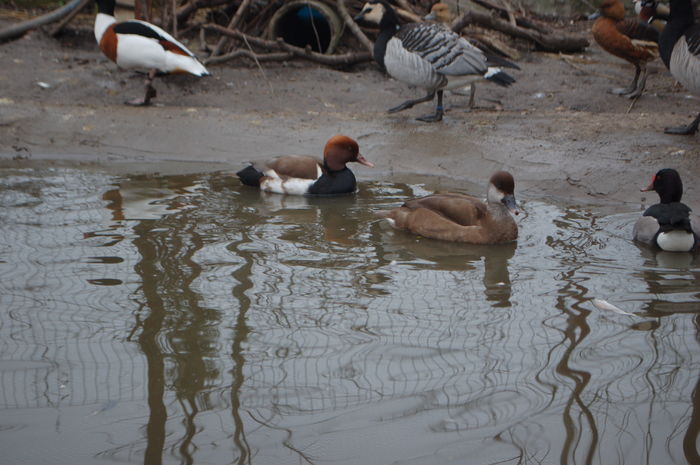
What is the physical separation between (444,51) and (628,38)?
2712mm

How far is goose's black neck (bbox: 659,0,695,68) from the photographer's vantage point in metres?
8.30

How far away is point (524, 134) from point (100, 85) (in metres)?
5.47

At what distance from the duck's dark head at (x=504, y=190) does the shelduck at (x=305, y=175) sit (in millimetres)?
1675

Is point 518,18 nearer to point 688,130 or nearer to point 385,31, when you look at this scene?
point 385,31

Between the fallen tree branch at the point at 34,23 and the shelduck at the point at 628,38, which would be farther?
the fallen tree branch at the point at 34,23

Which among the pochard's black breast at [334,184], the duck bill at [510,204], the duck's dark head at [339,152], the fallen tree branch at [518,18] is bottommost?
the pochard's black breast at [334,184]

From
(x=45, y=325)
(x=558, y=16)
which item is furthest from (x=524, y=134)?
(x=558, y=16)

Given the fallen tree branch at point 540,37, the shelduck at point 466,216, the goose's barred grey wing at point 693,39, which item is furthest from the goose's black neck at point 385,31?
the shelduck at point 466,216

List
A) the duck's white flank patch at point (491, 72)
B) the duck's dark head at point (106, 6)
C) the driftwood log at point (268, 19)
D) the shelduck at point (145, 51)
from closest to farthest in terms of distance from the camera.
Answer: the duck's white flank patch at point (491, 72) → the shelduck at point (145, 51) → the duck's dark head at point (106, 6) → the driftwood log at point (268, 19)

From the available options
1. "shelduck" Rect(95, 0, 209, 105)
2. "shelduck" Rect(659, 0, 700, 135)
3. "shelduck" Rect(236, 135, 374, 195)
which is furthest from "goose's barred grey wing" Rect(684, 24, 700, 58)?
"shelduck" Rect(95, 0, 209, 105)

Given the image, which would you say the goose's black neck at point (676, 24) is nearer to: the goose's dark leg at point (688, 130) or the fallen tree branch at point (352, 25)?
the goose's dark leg at point (688, 130)

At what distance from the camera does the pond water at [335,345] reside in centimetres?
307

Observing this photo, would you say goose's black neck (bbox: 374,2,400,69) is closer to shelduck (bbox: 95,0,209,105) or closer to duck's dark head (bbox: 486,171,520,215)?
shelduck (bbox: 95,0,209,105)

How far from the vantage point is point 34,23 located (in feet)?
38.1
